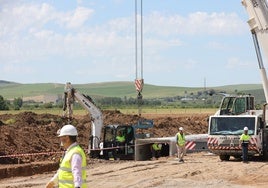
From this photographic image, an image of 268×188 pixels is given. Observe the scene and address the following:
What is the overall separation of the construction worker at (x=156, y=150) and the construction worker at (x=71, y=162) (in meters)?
23.2

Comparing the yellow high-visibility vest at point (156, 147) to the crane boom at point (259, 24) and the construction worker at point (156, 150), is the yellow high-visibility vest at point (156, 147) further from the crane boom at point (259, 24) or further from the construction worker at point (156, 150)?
the crane boom at point (259, 24)

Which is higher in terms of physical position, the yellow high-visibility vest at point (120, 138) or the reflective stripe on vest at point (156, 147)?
the yellow high-visibility vest at point (120, 138)

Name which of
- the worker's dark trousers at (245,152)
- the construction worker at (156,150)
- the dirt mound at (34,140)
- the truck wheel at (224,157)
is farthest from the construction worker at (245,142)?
the dirt mound at (34,140)

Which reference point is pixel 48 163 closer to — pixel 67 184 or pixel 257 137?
pixel 257 137

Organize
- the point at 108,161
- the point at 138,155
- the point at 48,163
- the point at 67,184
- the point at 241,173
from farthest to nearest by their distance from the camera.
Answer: the point at 138,155 < the point at 108,161 < the point at 48,163 < the point at 241,173 < the point at 67,184

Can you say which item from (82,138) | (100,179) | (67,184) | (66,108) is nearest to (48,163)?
(66,108)

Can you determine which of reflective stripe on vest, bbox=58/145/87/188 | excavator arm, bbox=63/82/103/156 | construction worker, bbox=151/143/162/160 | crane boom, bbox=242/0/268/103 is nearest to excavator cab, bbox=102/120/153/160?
excavator arm, bbox=63/82/103/156

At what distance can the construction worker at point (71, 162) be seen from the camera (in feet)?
25.8

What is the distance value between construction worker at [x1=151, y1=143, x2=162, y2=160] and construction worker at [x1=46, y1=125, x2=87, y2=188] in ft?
76.1

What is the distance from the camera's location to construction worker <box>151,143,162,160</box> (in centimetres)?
3138

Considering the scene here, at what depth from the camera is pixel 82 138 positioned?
38.1 metres

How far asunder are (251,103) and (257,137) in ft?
9.62

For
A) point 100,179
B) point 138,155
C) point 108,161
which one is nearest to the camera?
point 100,179

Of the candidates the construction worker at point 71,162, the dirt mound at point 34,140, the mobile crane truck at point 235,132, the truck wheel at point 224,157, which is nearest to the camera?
the construction worker at point 71,162
